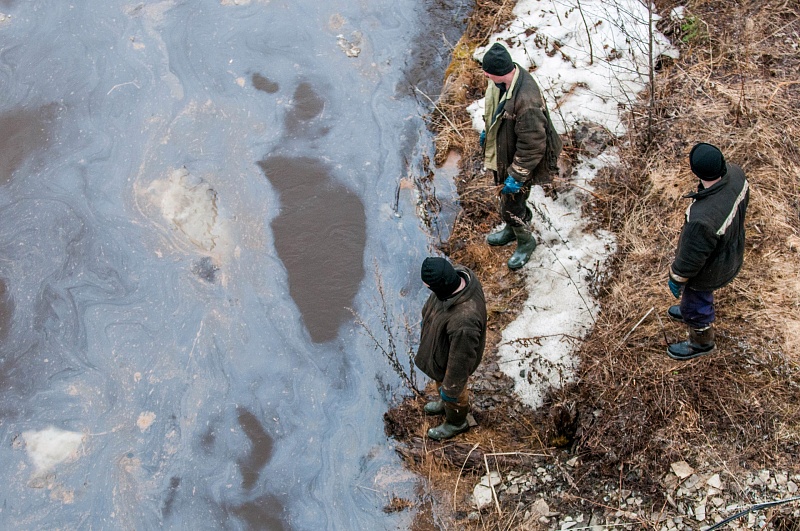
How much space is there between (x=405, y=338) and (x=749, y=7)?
11.8 feet

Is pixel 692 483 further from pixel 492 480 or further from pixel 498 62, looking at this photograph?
pixel 498 62

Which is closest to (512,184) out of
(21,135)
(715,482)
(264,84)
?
(715,482)

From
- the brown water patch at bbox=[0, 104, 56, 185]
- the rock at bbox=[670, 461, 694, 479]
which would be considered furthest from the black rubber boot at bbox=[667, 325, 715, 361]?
the brown water patch at bbox=[0, 104, 56, 185]

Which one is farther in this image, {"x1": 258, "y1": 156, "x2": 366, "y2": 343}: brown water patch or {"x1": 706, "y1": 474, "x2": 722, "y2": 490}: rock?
{"x1": 258, "y1": 156, "x2": 366, "y2": 343}: brown water patch

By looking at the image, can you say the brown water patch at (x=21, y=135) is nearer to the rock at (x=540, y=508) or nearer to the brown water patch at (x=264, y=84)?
the brown water patch at (x=264, y=84)

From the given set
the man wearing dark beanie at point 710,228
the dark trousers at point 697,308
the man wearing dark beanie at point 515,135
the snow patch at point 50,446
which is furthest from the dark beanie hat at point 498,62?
the snow patch at point 50,446

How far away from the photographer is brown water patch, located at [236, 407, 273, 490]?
3359mm

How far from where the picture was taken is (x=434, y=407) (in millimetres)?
3463

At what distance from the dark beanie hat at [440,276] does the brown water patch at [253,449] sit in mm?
1350

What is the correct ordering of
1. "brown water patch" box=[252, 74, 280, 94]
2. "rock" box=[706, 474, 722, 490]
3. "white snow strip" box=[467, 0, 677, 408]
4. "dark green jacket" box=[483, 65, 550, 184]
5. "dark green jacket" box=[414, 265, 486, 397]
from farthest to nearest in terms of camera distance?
"brown water patch" box=[252, 74, 280, 94]
"white snow strip" box=[467, 0, 677, 408]
"dark green jacket" box=[483, 65, 550, 184]
"rock" box=[706, 474, 722, 490]
"dark green jacket" box=[414, 265, 486, 397]

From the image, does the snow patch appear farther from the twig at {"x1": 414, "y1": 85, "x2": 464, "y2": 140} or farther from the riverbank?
the twig at {"x1": 414, "y1": 85, "x2": 464, "y2": 140}

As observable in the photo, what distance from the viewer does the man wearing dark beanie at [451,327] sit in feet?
8.95

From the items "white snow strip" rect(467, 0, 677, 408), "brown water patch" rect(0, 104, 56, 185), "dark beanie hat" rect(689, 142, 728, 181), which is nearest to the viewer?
"dark beanie hat" rect(689, 142, 728, 181)

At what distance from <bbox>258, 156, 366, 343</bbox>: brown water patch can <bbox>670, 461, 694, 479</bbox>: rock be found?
186cm
